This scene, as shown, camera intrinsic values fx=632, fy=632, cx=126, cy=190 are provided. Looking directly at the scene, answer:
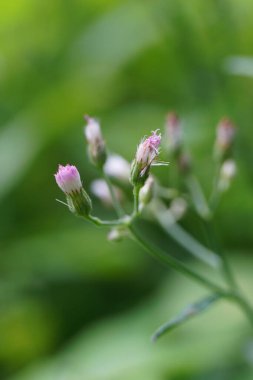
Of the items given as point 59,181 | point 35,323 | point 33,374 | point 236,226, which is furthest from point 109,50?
point 59,181

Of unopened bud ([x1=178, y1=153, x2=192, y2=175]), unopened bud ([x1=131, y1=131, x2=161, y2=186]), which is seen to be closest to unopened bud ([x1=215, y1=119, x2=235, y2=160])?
unopened bud ([x1=178, y1=153, x2=192, y2=175])

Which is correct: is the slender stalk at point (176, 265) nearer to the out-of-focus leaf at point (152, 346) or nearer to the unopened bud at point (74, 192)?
the unopened bud at point (74, 192)

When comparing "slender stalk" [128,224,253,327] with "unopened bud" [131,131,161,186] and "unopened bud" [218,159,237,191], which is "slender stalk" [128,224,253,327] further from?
"unopened bud" [218,159,237,191]

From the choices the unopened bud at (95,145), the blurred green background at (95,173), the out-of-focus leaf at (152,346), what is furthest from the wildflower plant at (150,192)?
the out-of-focus leaf at (152,346)

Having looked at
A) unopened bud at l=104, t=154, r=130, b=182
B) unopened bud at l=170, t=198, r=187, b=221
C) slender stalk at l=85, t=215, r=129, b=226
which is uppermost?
slender stalk at l=85, t=215, r=129, b=226

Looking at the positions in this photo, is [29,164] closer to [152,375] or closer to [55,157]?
[55,157]

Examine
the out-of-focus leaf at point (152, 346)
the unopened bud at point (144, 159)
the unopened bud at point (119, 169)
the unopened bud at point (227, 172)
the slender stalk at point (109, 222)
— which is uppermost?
the unopened bud at point (144, 159)

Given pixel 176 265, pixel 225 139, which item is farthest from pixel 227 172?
pixel 176 265
